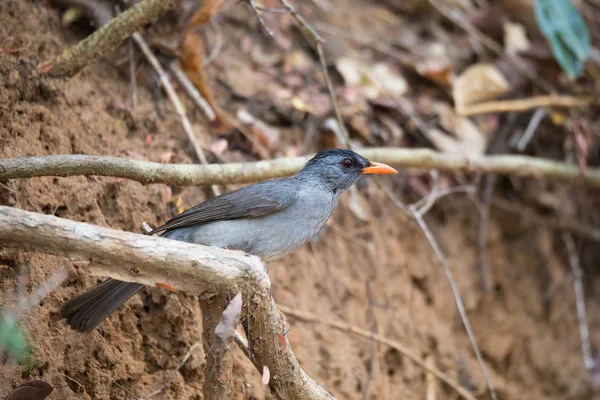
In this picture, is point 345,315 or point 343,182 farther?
point 345,315

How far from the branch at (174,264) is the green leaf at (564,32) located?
419cm

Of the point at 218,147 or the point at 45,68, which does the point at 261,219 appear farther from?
the point at 45,68

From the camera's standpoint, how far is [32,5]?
4.74m

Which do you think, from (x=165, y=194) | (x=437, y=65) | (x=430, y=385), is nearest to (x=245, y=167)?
(x=165, y=194)

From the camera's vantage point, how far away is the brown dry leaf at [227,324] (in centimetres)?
287

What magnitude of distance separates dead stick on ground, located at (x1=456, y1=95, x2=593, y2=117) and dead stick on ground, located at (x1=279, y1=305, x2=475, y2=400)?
2.36 meters

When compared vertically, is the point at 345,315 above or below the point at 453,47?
below

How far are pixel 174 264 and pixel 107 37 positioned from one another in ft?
6.35

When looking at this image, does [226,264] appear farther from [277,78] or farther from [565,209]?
[565,209]

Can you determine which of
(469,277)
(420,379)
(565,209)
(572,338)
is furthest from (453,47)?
(420,379)

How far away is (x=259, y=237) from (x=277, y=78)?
263 centimetres

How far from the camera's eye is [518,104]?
6.46m

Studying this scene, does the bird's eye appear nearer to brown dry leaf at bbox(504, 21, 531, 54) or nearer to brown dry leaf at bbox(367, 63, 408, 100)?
brown dry leaf at bbox(367, 63, 408, 100)

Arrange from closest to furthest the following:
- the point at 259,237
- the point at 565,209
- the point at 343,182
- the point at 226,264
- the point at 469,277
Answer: the point at 226,264, the point at 259,237, the point at 343,182, the point at 469,277, the point at 565,209
